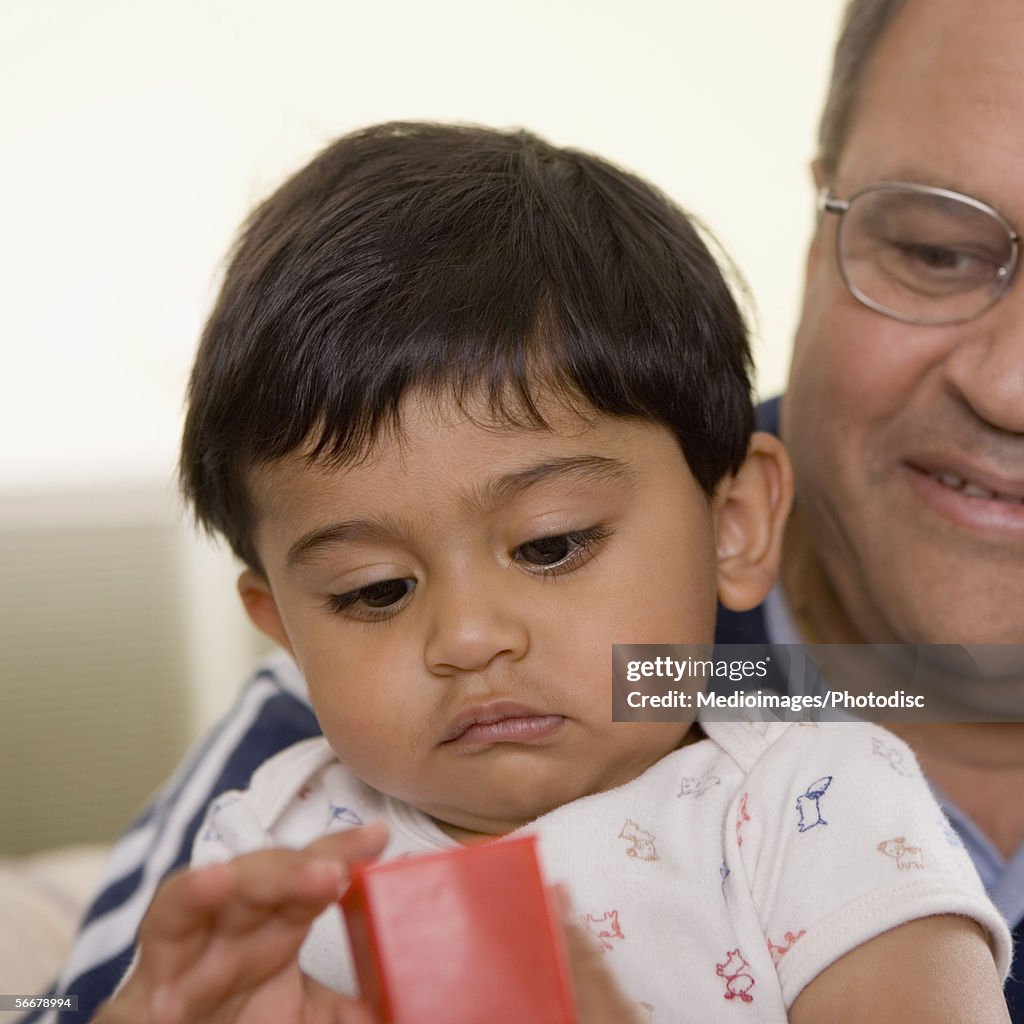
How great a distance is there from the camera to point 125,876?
5.69ft

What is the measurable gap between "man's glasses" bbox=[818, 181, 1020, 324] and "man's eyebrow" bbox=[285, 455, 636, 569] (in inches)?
20.1

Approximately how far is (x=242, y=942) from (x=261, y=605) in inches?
25.5

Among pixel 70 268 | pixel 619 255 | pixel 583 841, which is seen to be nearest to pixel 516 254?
pixel 619 255

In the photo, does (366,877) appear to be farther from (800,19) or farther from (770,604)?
(800,19)

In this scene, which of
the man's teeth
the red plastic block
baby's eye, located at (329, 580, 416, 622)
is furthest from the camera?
the man's teeth

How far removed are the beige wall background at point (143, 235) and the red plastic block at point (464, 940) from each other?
10.8ft

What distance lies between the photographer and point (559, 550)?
1246 millimetres

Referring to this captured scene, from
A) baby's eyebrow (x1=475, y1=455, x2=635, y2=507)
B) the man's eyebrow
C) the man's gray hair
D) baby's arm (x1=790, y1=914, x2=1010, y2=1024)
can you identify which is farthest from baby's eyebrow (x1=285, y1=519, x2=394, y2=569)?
the man's gray hair

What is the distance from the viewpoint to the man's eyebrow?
3.92 feet

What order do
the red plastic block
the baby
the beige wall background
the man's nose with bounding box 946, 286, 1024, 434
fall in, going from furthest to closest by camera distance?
the beige wall background → the man's nose with bounding box 946, 286, 1024, 434 → the baby → the red plastic block

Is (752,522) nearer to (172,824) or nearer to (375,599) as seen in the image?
(375,599)

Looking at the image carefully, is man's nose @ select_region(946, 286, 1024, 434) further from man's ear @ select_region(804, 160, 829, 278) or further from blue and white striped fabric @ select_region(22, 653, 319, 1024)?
blue and white striped fabric @ select_region(22, 653, 319, 1024)

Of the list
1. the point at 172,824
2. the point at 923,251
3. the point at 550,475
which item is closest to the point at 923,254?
the point at 923,251

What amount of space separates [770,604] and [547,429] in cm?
58
